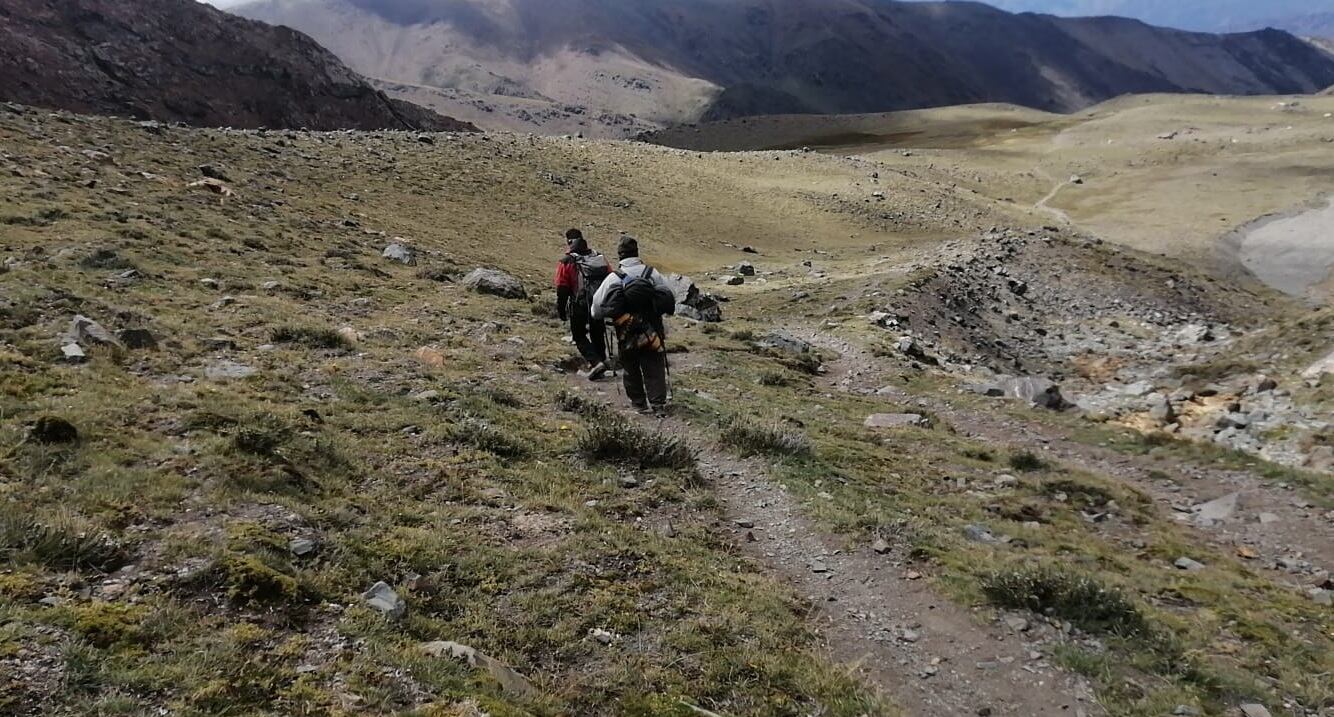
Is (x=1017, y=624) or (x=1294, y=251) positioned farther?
(x=1294, y=251)

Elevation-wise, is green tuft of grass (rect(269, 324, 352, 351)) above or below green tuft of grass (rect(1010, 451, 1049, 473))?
above

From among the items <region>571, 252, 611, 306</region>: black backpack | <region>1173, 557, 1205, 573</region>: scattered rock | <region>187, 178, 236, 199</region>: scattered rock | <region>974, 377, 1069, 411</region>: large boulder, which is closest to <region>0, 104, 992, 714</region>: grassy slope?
<region>571, 252, 611, 306</region>: black backpack

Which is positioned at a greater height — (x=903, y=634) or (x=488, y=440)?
(x=488, y=440)

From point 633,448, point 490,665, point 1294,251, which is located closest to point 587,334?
point 633,448

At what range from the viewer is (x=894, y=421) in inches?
547

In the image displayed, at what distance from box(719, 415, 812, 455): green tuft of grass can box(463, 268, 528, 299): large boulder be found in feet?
37.0

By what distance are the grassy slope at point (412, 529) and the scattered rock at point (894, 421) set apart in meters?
0.30

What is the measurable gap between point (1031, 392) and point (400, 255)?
17.0 m

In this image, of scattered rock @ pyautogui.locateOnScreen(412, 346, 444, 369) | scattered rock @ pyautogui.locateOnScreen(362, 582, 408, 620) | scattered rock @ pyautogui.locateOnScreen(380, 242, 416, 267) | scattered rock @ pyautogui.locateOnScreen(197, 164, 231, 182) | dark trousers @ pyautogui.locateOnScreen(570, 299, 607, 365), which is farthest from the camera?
scattered rock @ pyautogui.locateOnScreen(197, 164, 231, 182)

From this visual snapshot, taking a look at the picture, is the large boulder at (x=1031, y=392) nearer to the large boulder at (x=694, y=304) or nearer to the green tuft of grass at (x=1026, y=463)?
the green tuft of grass at (x=1026, y=463)

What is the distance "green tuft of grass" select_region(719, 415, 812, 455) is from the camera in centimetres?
1034

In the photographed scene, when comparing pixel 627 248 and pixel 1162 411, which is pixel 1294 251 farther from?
pixel 627 248

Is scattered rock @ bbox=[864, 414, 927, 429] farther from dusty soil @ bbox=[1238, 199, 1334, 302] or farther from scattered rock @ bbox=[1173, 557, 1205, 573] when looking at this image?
dusty soil @ bbox=[1238, 199, 1334, 302]

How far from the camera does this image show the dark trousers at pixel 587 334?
532 inches
